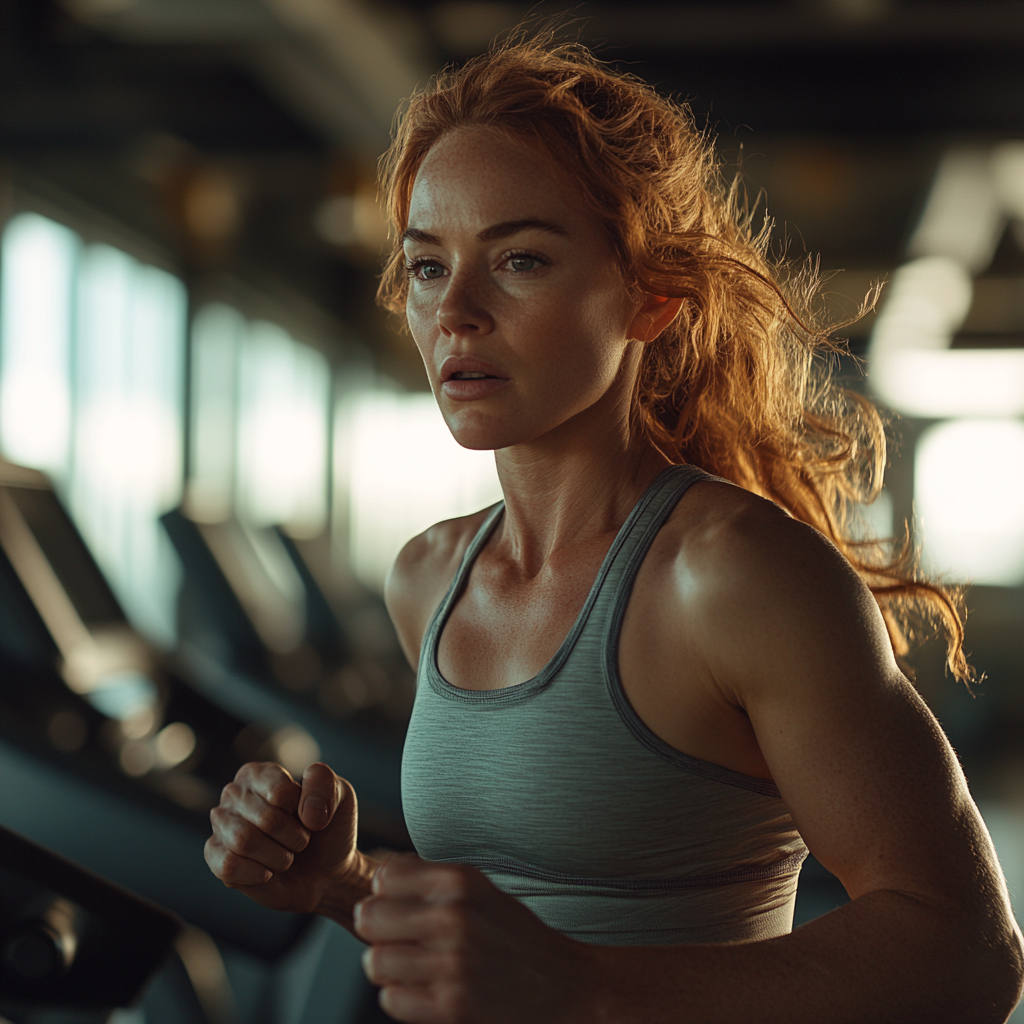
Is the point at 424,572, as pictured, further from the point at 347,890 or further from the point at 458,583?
the point at 347,890

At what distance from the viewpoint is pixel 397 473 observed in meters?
12.6

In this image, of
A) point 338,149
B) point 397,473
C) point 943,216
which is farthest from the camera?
point 397,473

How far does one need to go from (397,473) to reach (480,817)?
11.8m

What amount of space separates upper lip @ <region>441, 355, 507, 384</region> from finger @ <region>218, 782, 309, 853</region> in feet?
1.26

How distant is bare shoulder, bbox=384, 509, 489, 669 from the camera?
3.98 ft

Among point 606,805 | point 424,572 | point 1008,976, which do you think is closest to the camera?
point 1008,976

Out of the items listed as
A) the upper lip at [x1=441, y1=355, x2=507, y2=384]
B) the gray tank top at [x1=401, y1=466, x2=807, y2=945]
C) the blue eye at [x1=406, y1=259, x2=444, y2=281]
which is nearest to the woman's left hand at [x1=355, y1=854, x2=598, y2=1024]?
the gray tank top at [x1=401, y1=466, x2=807, y2=945]

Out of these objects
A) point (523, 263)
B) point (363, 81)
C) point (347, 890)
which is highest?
point (363, 81)

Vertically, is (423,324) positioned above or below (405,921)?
above

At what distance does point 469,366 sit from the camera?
0.93 m

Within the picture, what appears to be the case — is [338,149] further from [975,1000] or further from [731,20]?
[975,1000]

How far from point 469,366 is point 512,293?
68 millimetres

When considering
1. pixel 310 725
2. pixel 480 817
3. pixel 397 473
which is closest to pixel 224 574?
pixel 310 725

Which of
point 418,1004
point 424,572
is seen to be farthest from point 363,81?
point 418,1004
